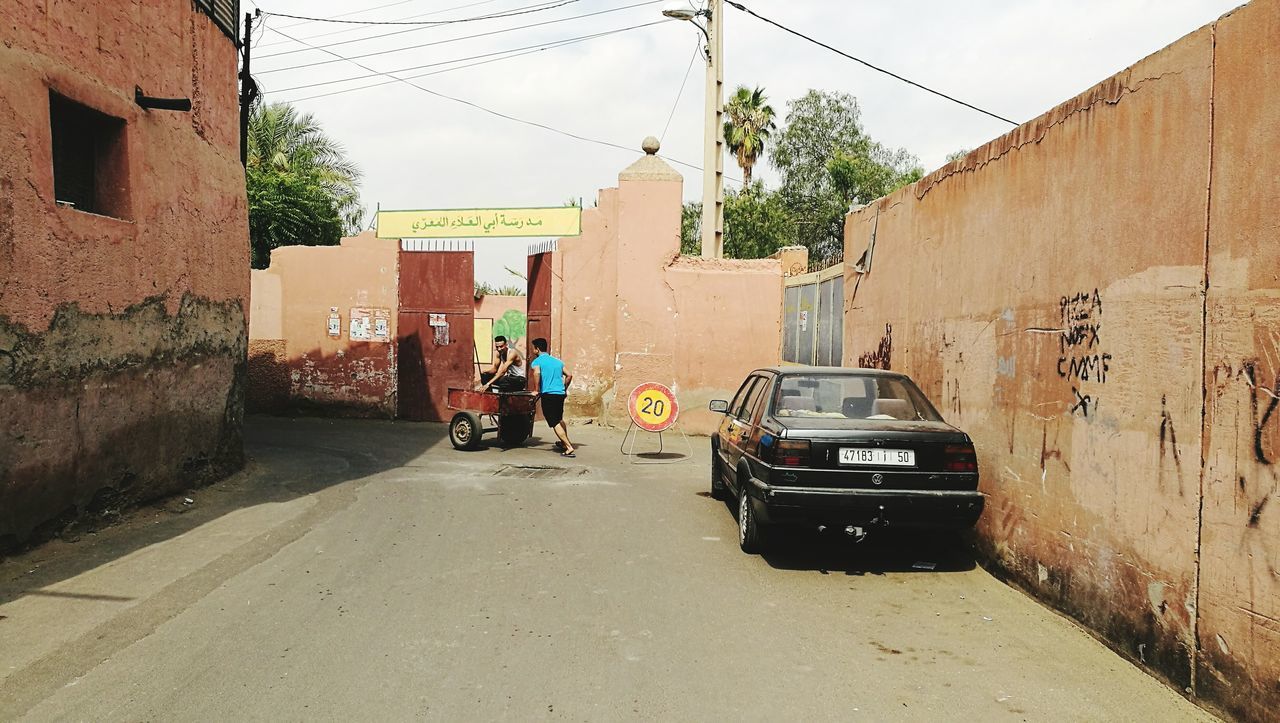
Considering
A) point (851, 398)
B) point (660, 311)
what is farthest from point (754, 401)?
point (660, 311)

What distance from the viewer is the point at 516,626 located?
16.5 ft

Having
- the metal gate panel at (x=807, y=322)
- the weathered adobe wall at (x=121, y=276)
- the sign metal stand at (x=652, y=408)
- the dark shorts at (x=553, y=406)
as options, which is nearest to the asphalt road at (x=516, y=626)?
the weathered adobe wall at (x=121, y=276)

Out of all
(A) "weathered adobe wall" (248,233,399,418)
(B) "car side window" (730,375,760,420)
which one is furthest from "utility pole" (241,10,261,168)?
(B) "car side window" (730,375,760,420)

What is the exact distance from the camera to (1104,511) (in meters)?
5.03

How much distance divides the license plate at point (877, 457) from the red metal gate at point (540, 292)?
1126 centimetres

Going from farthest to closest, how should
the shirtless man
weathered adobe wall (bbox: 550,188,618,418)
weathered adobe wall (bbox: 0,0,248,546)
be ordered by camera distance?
weathered adobe wall (bbox: 550,188,618,418)
the shirtless man
weathered adobe wall (bbox: 0,0,248,546)

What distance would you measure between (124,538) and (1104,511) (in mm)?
7315

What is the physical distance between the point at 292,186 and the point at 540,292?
12.5 meters

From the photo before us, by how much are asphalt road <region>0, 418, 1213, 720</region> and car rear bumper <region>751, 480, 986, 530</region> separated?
465 millimetres

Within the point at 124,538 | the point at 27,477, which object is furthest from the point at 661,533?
the point at 27,477

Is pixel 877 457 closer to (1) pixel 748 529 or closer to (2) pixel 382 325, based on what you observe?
(1) pixel 748 529

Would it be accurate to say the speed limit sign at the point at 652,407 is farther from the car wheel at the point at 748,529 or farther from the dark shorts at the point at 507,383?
the car wheel at the point at 748,529

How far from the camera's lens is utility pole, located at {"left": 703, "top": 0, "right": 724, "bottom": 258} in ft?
61.8

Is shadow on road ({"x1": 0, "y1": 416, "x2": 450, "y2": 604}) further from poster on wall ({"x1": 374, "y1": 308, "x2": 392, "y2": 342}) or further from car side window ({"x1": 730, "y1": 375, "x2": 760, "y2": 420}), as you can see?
car side window ({"x1": 730, "y1": 375, "x2": 760, "y2": 420})
